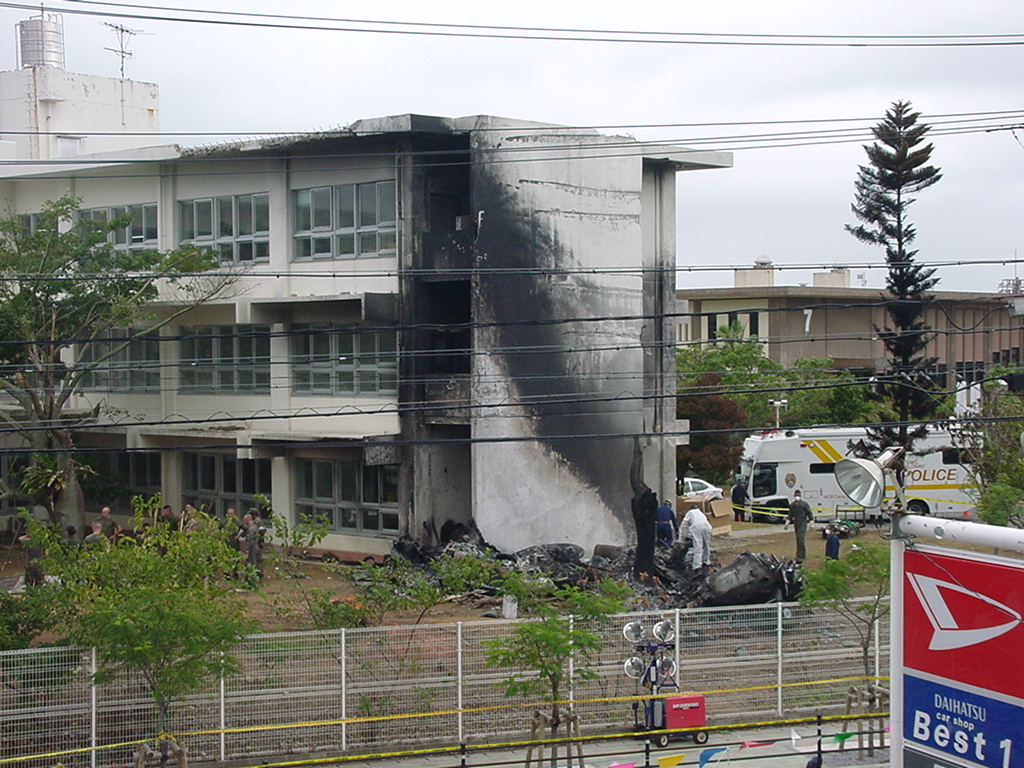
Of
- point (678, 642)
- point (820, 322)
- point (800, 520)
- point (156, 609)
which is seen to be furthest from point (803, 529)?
point (820, 322)

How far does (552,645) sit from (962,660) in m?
7.51

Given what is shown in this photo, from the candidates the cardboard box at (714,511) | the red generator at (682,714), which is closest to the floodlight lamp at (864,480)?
the red generator at (682,714)

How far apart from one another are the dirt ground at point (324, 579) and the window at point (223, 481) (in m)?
4.73

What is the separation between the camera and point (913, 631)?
7.89 meters

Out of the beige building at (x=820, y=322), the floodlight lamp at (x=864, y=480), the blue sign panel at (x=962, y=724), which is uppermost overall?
the beige building at (x=820, y=322)

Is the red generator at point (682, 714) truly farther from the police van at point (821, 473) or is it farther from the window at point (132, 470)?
the window at point (132, 470)

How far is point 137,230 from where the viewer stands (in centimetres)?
3362

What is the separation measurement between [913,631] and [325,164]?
2359 centimetres

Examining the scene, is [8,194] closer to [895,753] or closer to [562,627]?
[562,627]

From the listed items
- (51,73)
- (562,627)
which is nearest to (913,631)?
(562,627)

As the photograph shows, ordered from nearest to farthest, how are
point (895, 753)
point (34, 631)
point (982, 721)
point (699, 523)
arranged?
point (982, 721) → point (895, 753) → point (34, 631) → point (699, 523)

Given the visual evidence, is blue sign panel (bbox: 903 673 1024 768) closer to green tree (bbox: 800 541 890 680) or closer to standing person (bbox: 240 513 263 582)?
green tree (bbox: 800 541 890 680)

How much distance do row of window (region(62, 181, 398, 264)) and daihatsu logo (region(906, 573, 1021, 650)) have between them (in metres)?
21.6

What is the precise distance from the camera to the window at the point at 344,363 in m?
28.8
